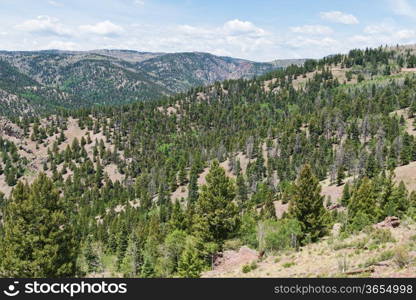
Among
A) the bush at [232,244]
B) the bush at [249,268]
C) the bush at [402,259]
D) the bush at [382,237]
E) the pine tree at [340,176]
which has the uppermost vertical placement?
the bush at [402,259]

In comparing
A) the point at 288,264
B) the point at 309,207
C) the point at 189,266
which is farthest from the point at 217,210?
the point at 288,264

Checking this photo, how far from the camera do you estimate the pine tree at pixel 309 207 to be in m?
48.1

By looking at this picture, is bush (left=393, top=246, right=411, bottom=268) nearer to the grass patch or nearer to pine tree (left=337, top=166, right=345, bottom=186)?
the grass patch

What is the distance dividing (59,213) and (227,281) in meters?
Answer: 24.8

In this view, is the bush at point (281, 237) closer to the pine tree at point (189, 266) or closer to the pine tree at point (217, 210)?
the pine tree at point (217, 210)

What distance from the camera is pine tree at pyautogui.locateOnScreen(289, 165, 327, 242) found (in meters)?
48.1

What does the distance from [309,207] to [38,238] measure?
3461cm

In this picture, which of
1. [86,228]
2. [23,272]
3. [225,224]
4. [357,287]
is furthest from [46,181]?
[86,228]

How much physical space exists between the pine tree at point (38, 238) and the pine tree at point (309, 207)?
3042cm

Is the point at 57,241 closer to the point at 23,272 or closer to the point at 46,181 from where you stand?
the point at 23,272

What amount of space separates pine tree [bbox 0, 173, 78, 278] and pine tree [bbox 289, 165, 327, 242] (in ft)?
99.8

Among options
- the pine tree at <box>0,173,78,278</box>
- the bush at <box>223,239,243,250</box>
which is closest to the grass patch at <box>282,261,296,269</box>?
the bush at <box>223,239,243,250</box>

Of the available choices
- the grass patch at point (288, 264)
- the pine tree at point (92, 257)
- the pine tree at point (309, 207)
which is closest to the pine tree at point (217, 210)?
the pine tree at point (309, 207)

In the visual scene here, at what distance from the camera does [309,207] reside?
161ft
